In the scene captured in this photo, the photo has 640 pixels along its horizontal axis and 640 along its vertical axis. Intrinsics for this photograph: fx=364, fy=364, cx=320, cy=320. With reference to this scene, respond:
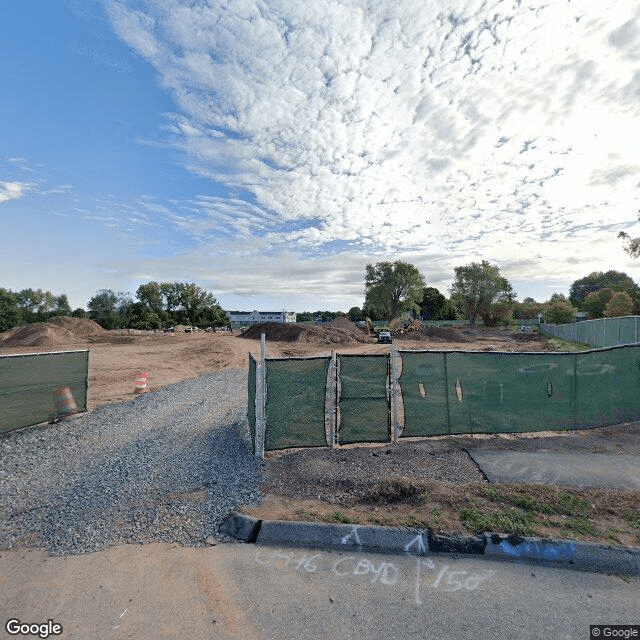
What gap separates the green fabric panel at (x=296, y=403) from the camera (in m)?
6.32

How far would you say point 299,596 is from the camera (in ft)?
10.3

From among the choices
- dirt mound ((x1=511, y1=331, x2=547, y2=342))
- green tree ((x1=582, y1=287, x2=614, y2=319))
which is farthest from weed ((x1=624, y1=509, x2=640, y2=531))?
green tree ((x1=582, y1=287, x2=614, y2=319))

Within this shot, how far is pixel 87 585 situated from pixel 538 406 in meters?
7.62

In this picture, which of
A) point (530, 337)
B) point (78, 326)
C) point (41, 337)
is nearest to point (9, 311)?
point (78, 326)

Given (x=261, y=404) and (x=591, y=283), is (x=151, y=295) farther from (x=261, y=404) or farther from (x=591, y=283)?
(x=591, y=283)

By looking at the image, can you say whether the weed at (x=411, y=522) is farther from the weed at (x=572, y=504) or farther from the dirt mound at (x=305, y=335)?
the dirt mound at (x=305, y=335)

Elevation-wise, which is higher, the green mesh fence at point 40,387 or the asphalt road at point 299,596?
the green mesh fence at point 40,387

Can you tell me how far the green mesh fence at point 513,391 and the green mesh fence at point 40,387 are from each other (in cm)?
809

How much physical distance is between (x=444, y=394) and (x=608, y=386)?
Answer: 3.87 metres

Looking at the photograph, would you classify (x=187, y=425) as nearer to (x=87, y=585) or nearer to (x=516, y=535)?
(x=87, y=585)

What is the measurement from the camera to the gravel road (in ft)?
13.4

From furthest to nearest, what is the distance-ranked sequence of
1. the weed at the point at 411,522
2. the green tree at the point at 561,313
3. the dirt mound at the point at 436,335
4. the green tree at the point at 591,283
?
the green tree at the point at 591,283 < the green tree at the point at 561,313 < the dirt mound at the point at 436,335 < the weed at the point at 411,522

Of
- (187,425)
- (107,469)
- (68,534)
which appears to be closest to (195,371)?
(187,425)

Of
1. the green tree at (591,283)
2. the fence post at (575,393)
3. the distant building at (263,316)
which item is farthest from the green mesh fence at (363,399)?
the distant building at (263,316)
